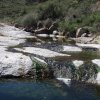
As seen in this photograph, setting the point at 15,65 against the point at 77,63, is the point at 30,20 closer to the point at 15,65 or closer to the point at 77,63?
the point at 77,63

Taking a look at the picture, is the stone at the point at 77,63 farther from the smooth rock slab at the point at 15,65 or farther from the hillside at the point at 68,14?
the hillside at the point at 68,14

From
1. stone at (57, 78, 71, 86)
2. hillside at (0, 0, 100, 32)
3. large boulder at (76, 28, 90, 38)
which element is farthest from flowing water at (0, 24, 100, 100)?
hillside at (0, 0, 100, 32)

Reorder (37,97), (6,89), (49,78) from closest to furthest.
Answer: (37,97) → (6,89) → (49,78)

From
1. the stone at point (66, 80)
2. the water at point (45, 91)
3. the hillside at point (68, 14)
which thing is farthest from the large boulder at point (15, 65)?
the hillside at point (68, 14)

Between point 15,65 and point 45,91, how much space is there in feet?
16.1

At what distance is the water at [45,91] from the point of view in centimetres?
1959

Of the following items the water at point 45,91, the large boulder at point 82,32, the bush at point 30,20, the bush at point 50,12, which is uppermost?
the bush at point 50,12

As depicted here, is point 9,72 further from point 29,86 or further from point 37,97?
point 37,97

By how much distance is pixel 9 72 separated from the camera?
23.9 meters

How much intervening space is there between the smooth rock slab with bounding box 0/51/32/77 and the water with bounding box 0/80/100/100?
1.27m

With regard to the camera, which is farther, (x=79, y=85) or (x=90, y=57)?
(x=90, y=57)

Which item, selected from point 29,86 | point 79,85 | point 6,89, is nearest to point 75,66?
point 79,85

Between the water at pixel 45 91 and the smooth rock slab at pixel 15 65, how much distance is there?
1.27 meters

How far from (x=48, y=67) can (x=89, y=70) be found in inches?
129
